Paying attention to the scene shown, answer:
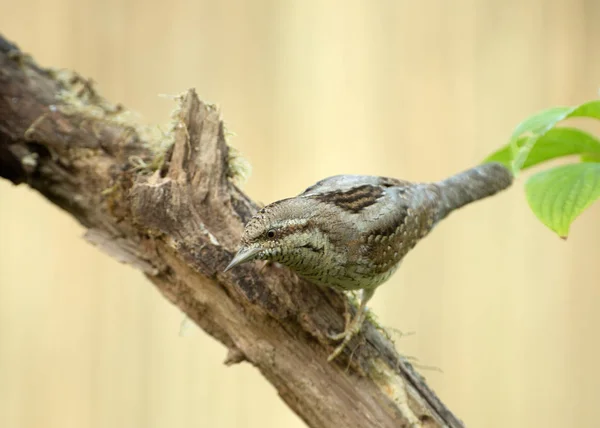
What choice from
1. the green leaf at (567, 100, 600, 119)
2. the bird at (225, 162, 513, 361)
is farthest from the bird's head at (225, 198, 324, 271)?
the green leaf at (567, 100, 600, 119)

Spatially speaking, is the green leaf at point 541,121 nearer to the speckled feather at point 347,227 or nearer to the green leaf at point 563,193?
the green leaf at point 563,193

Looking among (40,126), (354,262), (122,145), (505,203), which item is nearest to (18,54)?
(40,126)

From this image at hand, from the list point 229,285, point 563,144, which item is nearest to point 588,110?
point 563,144

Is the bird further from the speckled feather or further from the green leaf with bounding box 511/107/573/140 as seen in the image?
the green leaf with bounding box 511/107/573/140

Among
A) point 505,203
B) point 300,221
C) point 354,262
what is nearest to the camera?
point 300,221

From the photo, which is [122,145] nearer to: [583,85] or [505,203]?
[505,203]
